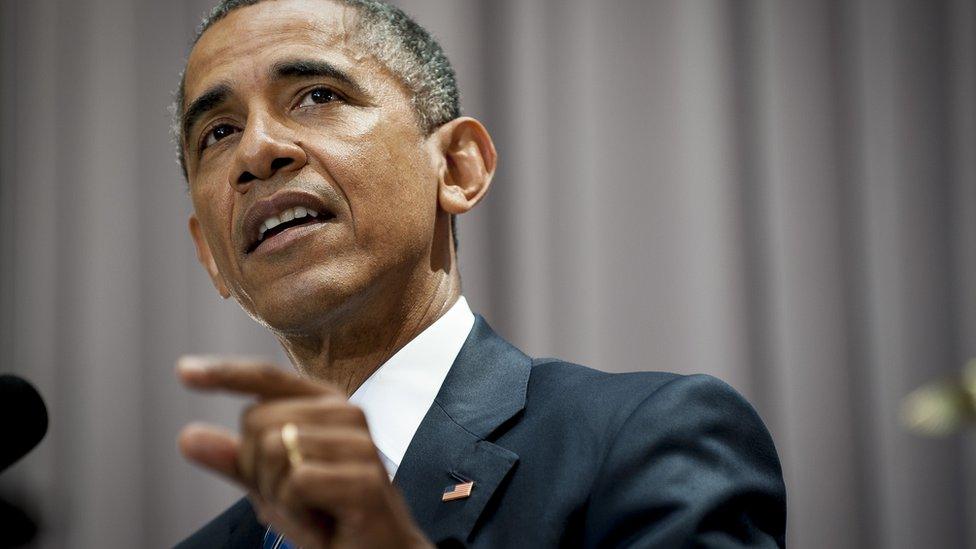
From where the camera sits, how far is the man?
88cm

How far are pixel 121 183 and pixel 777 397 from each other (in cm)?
190

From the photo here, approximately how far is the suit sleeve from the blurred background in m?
1.40

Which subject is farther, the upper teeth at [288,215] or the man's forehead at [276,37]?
the man's forehead at [276,37]

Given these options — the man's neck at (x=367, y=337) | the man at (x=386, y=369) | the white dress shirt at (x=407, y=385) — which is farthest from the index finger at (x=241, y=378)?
the man's neck at (x=367, y=337)

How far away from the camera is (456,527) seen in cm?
124

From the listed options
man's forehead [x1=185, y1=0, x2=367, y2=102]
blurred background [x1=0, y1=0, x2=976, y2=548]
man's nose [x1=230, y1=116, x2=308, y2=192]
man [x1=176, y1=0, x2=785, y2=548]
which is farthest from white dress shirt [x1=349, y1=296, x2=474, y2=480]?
blurred background [x1=0, y1=0, x2=976, y2=548]

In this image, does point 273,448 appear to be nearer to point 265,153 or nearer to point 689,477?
point 689,477

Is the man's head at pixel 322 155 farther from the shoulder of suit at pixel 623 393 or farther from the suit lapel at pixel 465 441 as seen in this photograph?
the shoulder of suit at pixel 623 393

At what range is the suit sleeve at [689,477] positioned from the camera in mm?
1144

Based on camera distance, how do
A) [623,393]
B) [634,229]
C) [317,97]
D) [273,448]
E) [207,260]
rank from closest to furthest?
[273,448] → [623,393] → [317,97] → [207,260] → [634,229]

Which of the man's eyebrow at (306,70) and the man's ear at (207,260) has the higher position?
the man's eyebrow at (306,70)

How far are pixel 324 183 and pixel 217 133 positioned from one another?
29 centimetres

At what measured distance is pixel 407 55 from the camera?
1797mm

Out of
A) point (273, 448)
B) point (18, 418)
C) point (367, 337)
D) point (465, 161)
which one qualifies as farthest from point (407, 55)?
point (273, 448)
